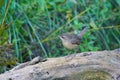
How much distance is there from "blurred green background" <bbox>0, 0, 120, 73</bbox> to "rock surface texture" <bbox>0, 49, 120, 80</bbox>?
1.24m

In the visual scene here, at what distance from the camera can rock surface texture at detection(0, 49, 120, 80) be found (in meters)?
2.12

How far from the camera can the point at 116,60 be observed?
231 cm

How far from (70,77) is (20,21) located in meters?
1.76

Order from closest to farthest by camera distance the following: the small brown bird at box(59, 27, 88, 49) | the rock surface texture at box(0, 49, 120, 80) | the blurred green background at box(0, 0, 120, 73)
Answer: the rock surface texture at box(0, 49, 120, 80)
the blurred green background at box(0, 0, 120, 73)
the small brown bird at box(59, 27, 88, 49)

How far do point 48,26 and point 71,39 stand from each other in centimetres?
40

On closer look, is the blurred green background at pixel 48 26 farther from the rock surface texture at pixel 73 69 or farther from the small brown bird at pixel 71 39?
the rock surface texture at pixel 73 69

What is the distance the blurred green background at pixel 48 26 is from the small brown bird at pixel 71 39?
12cm

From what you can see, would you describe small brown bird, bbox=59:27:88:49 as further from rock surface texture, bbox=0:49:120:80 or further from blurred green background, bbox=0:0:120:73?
rock surface texture, bbox=0:49:120:80

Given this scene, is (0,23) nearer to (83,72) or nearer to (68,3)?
(68,3)

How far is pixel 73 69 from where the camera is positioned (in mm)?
2170

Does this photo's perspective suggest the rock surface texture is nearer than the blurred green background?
Yes

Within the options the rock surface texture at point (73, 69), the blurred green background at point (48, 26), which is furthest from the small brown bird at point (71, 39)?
the rock surface texture at point (73, 69)

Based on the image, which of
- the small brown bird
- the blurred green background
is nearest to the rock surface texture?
the blurred green background

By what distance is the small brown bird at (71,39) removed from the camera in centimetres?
383
